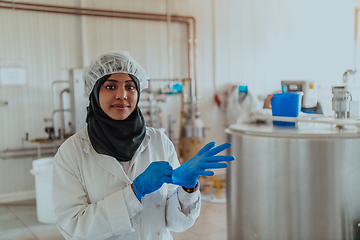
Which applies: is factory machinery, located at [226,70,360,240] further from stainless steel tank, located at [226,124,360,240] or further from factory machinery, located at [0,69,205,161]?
factory machinery, located at [0,69,205,161]

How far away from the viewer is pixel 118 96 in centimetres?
118

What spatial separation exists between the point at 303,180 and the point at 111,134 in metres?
1.24

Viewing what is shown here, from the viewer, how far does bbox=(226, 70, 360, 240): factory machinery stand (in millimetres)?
1912

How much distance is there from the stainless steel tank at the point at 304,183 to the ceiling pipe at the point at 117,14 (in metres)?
2.51

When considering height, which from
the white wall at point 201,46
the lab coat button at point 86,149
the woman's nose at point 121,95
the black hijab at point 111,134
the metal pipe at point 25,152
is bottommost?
the metal pipe at point 25,152

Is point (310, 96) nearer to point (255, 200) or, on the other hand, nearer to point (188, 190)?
point (255, 200)

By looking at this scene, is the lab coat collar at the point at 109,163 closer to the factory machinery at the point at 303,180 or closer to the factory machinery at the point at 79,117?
the factory machinery at the point at 303,180

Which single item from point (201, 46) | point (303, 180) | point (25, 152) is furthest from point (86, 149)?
point (201, 46)

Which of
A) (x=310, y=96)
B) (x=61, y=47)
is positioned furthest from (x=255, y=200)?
(x=61, y=47)

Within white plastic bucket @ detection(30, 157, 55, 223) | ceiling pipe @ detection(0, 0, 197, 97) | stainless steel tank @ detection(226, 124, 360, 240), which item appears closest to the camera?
stainless steel tank @ detection(226, 124, 360, 240)

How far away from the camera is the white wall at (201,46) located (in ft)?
12.3

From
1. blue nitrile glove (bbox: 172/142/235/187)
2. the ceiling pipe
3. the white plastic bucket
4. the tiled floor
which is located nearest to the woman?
blue nitrile glove (bbox: 172/142/235/187)

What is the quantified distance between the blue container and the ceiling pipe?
222 cm

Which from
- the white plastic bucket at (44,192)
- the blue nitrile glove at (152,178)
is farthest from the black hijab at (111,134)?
the white plastic bucket at (44,192)
